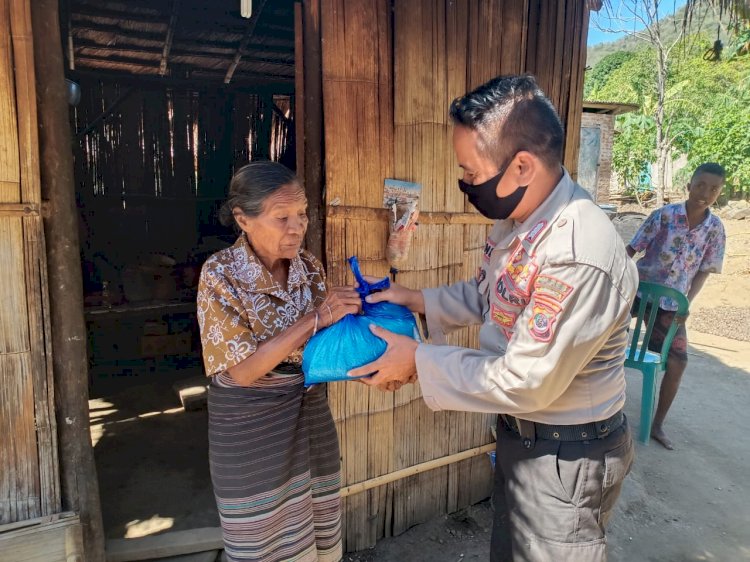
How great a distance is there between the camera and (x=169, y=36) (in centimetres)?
417

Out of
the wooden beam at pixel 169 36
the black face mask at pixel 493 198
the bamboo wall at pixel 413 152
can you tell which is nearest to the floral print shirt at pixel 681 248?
the bamboo wall at pixel 413 152

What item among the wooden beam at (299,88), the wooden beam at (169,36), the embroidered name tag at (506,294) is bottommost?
the embroidered name tag at (506,294)

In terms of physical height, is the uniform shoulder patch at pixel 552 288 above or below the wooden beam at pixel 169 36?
below

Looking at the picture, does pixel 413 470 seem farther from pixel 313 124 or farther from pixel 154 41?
pixel 154 41

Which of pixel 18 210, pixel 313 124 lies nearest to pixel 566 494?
pixel 313 124

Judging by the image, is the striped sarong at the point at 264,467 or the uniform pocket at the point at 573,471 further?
the striped sarong at the point at 264,467

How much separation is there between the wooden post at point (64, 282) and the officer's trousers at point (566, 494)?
75.3 inches

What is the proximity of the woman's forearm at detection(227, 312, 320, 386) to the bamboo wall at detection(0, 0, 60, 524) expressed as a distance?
40.2 inches

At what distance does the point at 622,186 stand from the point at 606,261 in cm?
2600

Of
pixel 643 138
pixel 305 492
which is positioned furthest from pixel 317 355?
pixel 643 138

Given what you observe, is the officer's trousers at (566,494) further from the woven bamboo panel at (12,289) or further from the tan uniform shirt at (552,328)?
the woven bamboo panel at (12,289)

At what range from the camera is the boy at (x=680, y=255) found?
14.0 ft

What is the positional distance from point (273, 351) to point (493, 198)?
91cm

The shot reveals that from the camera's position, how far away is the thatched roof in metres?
3.61
